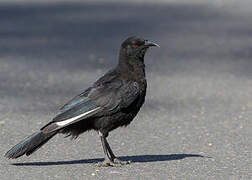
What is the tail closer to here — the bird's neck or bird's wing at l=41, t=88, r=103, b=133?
bird's wing at l=41, t=88, r=103, b=133

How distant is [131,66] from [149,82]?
370 cm

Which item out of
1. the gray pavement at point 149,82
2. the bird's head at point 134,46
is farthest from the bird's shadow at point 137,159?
the bird's head at point 134,46

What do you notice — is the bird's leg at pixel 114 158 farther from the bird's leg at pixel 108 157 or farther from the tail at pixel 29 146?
the tail at pixel 29 146

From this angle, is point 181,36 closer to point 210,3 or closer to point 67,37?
point 67,37

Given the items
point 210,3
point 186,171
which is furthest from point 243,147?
point 210,3

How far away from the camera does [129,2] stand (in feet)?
59.8

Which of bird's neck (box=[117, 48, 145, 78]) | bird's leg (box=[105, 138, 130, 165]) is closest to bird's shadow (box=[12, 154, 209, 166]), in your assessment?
bird's leg (box=[105, 138, 130, 165])

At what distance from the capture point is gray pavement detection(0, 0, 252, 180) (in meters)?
6.82

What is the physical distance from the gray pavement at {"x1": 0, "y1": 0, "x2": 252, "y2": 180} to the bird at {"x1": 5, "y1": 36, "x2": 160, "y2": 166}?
25cm

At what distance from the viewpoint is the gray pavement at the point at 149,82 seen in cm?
682

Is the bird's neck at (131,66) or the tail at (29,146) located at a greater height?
the bird's neck at (131,66)

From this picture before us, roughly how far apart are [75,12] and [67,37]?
286 centimetres

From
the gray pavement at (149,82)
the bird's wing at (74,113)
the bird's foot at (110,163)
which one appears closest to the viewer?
the bird's wing at (74,113)

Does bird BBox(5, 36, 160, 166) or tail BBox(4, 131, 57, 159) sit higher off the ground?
bird BBox(5, 36, 160, 166)
